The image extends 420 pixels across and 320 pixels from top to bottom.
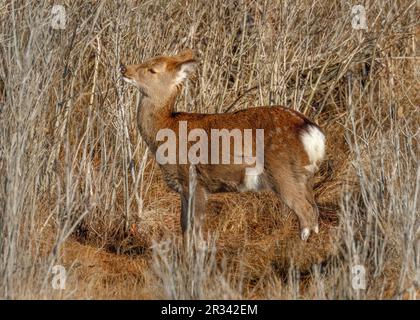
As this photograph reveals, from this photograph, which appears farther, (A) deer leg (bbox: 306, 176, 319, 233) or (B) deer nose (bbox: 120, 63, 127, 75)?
(B) deer nose (bbox: 120, 63, 127, 75)

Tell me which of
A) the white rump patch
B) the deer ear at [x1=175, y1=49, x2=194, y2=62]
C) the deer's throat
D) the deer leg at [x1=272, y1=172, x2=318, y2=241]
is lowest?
the deer leg at [x1=272, y1=172, x2=318, y2=241]

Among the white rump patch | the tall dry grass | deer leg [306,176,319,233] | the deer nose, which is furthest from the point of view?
the deer nose

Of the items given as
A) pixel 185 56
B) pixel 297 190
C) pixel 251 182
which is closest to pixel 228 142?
pixel 251 182

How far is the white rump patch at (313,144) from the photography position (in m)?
6.92

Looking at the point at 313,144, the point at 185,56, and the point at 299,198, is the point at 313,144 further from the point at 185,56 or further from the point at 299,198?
the point at 185,56

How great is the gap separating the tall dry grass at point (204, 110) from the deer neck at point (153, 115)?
0.25m

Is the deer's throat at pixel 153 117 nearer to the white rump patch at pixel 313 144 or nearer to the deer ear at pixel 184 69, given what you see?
the deer ear at pixel 184 69

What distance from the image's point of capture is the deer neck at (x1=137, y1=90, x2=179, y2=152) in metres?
7.47

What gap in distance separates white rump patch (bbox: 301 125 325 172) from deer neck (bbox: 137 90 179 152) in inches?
44.4

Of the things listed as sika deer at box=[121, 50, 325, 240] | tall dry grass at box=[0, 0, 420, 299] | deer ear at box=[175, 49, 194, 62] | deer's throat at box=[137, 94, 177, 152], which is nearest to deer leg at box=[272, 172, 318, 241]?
sika deer at box=[121, 50, 325, 240]

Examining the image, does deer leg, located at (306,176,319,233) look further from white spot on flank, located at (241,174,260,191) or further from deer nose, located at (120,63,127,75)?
deer nose, located at (120,63,127,75)

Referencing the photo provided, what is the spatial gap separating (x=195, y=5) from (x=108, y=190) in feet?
6.12

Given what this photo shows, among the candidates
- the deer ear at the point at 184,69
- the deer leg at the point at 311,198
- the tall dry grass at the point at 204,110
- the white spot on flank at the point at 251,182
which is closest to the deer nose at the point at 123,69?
the tall dry grass at the point at 204,110

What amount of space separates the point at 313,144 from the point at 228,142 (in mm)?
630
